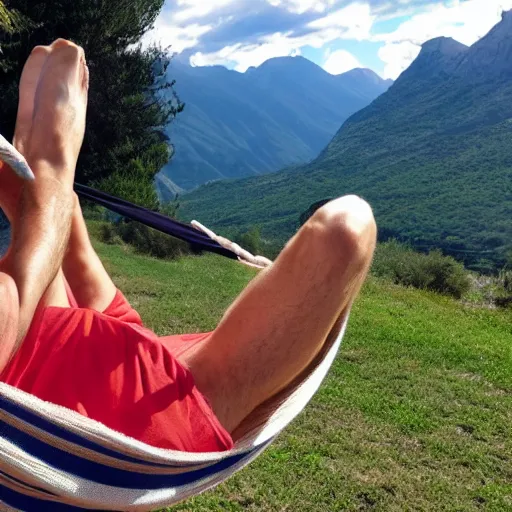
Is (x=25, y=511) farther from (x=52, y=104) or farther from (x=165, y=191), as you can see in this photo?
(x=165, y=191)

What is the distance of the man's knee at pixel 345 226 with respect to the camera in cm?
126

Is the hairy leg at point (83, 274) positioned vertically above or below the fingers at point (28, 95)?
below

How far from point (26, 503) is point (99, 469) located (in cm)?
16

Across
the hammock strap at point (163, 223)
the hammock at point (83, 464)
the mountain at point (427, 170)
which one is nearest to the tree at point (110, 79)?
the hammock strap at point (163, 223)

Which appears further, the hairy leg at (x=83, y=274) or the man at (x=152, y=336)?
the hairy leg at (x=83, y=274)

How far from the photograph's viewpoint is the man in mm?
1271

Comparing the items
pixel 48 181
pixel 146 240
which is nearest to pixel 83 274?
pixel 48 181

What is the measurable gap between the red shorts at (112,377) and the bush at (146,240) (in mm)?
10517

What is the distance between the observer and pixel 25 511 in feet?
4.11

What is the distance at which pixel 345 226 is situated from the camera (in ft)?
4.14

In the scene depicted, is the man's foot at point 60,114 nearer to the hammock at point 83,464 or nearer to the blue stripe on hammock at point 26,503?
the hammock at point 83,464

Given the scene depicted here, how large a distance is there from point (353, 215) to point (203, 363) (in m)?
0.47

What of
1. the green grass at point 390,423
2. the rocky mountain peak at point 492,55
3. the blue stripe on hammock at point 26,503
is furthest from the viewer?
the rocky mountain peak at point 492,55

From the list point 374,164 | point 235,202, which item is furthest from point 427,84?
point 235,202
